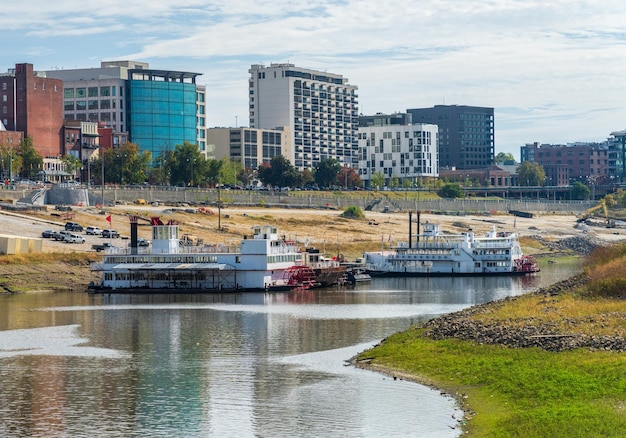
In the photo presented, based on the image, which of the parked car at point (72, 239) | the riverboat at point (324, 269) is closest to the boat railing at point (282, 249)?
the riverboat at point (324, 269)

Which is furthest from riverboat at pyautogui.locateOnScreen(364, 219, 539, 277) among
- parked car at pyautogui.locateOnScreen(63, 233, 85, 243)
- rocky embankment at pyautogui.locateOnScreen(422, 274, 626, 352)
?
rocky embankment at pyautogui.locateOnScreen(422, 274, 626, 352)

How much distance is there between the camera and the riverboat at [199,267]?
141125 millimetres

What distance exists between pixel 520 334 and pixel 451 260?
339 feet

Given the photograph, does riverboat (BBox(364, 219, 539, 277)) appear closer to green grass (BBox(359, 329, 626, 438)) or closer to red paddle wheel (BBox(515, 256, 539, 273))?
red paddle wheel (BBox(515, 256, 539, 273))

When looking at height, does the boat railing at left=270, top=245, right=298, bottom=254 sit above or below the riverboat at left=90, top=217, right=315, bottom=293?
above

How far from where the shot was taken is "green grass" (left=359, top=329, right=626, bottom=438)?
53844 mm

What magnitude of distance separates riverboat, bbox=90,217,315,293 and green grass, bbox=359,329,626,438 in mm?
→ 62351

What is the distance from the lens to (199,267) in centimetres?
14038

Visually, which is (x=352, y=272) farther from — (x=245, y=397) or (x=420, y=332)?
(x=245, y=397)

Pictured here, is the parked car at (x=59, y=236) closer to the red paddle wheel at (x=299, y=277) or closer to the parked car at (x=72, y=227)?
the parked car at (x=72, y=227)

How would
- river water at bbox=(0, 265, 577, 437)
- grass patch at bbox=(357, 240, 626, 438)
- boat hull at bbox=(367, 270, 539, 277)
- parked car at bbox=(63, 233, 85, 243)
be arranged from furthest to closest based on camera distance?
boat hull at bbox=(367, 270, 539, 277), parked car at bbox=(63, 233, 85, 243), river water at bbox=(0, 265, 577, 437), grass patch at bbox=(357, 240, 626, 438)

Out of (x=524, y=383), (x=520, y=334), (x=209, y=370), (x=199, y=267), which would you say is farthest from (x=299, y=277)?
(x=524, y=383)

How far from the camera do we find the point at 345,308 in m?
119

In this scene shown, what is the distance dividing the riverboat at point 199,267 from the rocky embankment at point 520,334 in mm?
54660
